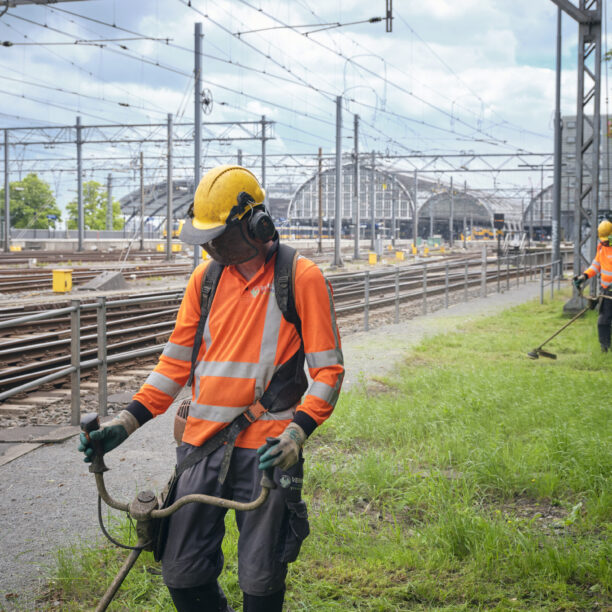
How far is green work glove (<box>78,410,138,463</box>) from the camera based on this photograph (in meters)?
2.59

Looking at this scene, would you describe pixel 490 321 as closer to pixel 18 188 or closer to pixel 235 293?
pixel 235 293

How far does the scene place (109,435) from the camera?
8.64 ft

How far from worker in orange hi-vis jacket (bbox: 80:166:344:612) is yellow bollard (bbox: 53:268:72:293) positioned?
739 inches

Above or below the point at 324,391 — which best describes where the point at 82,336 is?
below

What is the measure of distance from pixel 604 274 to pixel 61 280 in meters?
15.2

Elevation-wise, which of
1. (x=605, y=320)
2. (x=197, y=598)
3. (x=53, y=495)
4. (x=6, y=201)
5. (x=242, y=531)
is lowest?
(x=53, y=495)

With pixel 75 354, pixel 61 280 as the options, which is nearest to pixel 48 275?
pixel 61 280

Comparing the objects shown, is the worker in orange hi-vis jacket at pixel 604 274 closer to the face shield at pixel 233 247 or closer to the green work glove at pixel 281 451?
the face shield at pixel 233 247

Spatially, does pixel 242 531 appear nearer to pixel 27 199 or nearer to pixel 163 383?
pixel 163 383

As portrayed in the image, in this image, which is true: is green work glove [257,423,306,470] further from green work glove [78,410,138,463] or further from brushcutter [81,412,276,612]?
green work glove [78,410,138,463]

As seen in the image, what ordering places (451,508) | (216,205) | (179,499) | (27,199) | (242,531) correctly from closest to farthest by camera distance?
(179,499)
(242,531)
(216,205)
(451,508)
(27,199)

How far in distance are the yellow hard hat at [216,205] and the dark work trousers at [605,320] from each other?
8667mm

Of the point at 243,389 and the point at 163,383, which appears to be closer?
the point at 243,389

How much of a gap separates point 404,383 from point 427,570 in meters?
4.93
